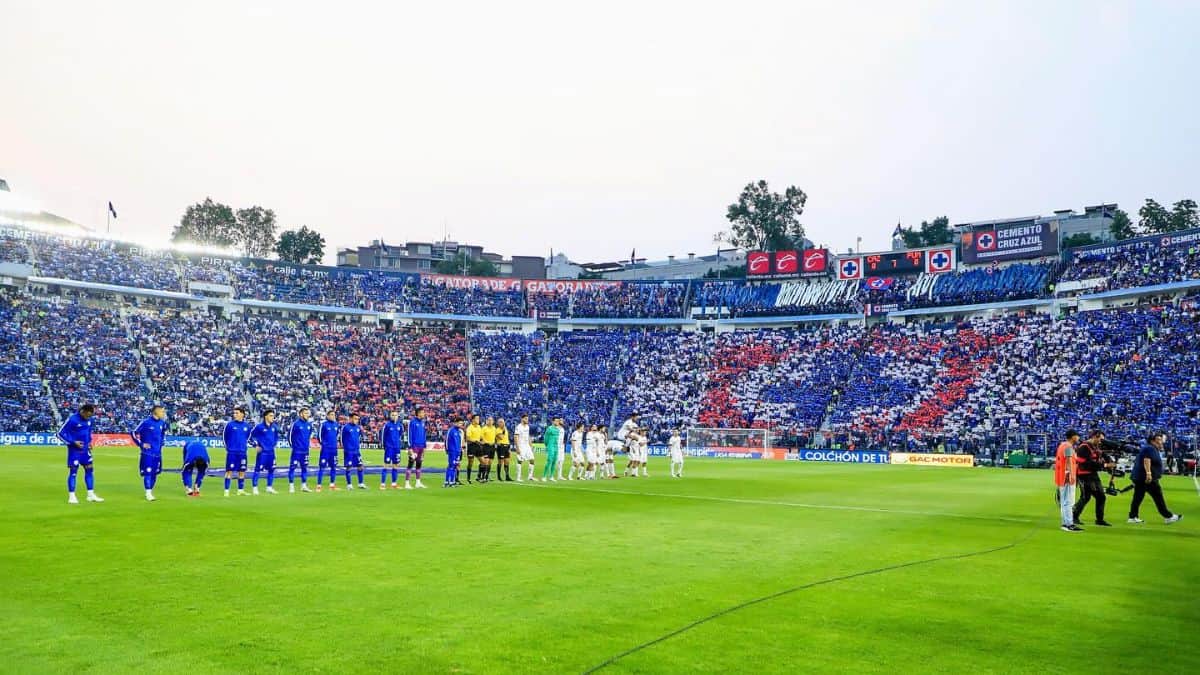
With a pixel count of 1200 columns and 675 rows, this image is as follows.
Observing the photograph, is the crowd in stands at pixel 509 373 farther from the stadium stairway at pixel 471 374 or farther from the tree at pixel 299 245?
the tree at pixel 299 245

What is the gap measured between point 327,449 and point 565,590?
1646 centimetres

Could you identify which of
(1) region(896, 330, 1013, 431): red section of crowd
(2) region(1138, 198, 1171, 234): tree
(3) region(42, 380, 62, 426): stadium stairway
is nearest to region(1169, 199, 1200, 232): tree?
(2) region(1138, 198, 1171, 234): tree

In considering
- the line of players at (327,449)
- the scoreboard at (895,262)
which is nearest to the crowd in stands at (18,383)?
the line of players at (327,449)

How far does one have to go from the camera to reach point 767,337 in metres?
80.3

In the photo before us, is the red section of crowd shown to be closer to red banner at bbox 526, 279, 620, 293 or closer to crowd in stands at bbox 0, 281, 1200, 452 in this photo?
crowd in stands at bbox 0, 281, 1200, 452

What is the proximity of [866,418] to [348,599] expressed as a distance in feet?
192

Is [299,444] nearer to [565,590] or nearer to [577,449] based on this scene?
[577,449]

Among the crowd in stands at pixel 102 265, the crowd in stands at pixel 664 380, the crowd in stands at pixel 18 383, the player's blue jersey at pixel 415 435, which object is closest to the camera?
the player's blue jersey at pixel 415 435

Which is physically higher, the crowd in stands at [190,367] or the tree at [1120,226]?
the tree at [1120,226]

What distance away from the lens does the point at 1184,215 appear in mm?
101250

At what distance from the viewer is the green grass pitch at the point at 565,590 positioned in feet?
27.4

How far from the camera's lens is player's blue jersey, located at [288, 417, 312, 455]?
25016 millimetres

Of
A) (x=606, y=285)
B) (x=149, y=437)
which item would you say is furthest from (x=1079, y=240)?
(x=149, y=437)

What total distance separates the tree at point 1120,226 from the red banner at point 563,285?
53554 millimetres
